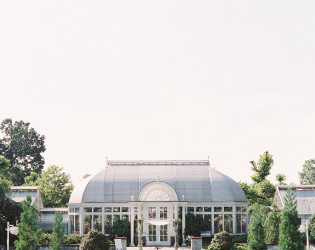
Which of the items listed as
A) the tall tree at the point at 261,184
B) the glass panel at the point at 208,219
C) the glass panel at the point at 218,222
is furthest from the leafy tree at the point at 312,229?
the tall tree at the point at 261,184

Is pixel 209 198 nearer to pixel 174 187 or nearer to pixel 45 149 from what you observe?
pixel 174 187

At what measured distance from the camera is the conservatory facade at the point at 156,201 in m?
42.8

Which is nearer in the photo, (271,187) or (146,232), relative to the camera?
(146,232)

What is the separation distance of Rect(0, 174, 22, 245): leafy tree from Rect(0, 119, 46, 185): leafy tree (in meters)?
42.9

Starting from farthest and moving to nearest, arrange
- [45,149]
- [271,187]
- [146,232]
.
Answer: [45,149] → [271,187] → [146,232]

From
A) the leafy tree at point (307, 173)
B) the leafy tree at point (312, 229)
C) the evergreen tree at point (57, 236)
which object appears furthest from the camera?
the leafy tree at point (307, 173)

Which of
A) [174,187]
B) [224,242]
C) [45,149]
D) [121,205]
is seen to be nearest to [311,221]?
[224,242]

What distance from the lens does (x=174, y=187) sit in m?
44.4

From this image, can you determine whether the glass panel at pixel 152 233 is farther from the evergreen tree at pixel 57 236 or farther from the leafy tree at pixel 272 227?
the evergreen tree at pixel 57 236

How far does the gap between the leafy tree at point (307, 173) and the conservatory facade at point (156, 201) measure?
57.9 m

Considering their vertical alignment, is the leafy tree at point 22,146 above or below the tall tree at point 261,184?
above

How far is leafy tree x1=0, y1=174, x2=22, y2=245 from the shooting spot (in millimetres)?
36031

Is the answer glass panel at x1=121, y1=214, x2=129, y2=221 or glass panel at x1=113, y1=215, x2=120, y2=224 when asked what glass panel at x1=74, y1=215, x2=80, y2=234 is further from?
glass panel at x1=121, y1=214, x2=129, y2=221

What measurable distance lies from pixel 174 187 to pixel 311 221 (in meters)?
11.4
